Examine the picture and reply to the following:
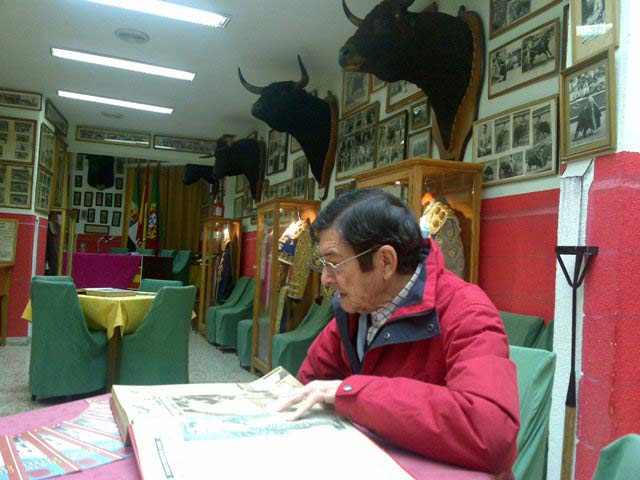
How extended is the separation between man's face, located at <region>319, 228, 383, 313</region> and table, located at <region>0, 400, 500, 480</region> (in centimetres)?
41

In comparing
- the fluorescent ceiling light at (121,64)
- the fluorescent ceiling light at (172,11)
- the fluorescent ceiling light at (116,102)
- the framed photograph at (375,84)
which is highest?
the fluorescent ceiling light at (172,11)

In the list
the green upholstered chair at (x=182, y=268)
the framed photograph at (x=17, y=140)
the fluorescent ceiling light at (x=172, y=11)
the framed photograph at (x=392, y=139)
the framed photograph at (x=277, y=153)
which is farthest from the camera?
the green upholstered chair at (x=182, y=268)

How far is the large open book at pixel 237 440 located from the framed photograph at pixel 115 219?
1193 cm

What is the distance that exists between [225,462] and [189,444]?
3.0 inches

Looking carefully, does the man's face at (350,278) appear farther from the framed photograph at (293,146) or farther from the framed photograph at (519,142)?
the framed photograph at (293,146)

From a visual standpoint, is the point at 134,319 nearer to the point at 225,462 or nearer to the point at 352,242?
the point at 352,242

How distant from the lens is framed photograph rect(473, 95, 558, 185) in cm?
308

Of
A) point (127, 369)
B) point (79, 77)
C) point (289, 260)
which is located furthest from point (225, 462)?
point (79, 77)

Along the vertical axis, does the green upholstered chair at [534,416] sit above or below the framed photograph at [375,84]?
below

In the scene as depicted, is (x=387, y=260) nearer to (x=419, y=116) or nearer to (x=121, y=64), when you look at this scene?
(x=419, y=116)

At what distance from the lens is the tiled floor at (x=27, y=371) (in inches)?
174

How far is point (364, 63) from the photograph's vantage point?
371 centimetres

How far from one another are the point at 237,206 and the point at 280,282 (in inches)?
157

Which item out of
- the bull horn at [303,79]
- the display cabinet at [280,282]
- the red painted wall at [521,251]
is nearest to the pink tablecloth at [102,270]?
the display cabinet at [280,282]
